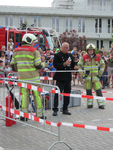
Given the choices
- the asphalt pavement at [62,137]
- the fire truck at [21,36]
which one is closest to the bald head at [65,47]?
the asphalt pavement at [62,137]

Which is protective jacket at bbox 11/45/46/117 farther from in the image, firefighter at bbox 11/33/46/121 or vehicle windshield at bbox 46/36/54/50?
vehicle windshield at bbox 46/36/54/50

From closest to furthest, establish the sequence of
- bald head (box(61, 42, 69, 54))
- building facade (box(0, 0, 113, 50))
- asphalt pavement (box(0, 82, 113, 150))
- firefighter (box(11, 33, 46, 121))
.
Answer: asphalt pavement (box(0, 82, 113, 150)), firefighter (box(11, 33, 46, 121)), bald head (box(61, 42, 69, 54)), building facade (box(0, 0, 113, 50))

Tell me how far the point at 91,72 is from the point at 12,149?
460 cm

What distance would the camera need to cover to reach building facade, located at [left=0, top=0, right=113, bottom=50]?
53.2 m

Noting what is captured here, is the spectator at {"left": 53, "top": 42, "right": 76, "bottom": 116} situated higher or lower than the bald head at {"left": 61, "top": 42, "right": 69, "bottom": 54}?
lower

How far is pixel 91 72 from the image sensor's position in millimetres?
8844

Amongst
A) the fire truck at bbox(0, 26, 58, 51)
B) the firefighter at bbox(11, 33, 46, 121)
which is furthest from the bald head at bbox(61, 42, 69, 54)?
the fire truck at bbox(0, 26, 58, 51)

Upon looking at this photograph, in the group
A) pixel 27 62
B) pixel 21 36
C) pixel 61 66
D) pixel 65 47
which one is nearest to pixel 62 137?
pixel 27 62

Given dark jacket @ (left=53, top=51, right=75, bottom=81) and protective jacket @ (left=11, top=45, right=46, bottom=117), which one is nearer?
protective jacket @ (left=11, top=45, right=46, bottom=117)

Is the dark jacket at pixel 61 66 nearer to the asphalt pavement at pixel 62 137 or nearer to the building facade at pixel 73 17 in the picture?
the asphalt pavement at pixel 62 137

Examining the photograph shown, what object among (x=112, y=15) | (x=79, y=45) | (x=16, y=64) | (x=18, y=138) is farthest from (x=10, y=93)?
(x=112, y=15)

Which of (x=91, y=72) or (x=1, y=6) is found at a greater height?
(x=1, y=6)

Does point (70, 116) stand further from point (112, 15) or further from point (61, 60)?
point (112, 15)

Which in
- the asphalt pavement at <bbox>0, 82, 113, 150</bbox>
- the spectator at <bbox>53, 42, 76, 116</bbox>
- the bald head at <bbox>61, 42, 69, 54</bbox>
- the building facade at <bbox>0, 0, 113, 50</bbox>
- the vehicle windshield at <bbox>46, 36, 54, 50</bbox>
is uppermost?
the building facade at <bbox>0, 0, 113, 50</bbox>
